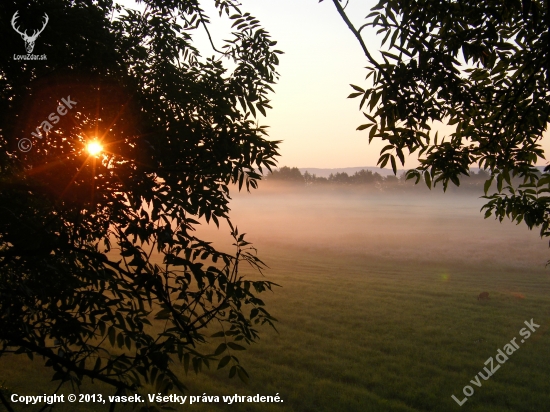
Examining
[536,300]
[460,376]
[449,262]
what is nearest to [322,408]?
[460,376]

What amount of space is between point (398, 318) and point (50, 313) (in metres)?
17.7

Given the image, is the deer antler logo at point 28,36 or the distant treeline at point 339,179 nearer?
the deer antler logo at point 28,36

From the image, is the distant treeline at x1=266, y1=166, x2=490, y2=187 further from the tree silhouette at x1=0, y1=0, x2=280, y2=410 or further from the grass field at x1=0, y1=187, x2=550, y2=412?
the tree silhouette at x1=0, y1=0, x2=280, y2=410

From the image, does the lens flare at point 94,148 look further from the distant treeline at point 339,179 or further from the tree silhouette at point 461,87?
the distant treeline at point 339,179

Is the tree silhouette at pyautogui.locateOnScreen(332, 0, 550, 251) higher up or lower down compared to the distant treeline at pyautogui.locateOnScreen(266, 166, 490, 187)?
lower down

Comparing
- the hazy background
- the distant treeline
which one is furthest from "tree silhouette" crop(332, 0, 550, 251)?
the distant treeline

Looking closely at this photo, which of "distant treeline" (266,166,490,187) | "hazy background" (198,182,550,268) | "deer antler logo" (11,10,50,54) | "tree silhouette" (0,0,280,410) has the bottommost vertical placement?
"hazy background" (198,182,550,268)

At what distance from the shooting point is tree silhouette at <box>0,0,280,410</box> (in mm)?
3365

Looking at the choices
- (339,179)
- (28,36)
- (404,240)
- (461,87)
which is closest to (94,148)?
(28,36)

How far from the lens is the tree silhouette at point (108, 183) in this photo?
3.37 metres

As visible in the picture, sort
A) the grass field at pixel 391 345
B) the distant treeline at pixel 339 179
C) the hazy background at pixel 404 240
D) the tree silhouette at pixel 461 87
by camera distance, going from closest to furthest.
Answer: the tree silhouette at pixel 461 87 → the grass field at pixel 391 345 → the hazy background at pixel 404 240 → the distant treeline at pixel 339 179

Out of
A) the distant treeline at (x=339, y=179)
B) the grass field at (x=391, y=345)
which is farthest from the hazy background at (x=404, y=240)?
the distant treeline at (x=339, y=179)

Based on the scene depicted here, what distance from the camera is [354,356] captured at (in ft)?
45.4

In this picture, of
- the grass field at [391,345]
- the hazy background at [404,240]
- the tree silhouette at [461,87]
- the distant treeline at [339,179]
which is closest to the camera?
the tree silhouette at [461,87]
